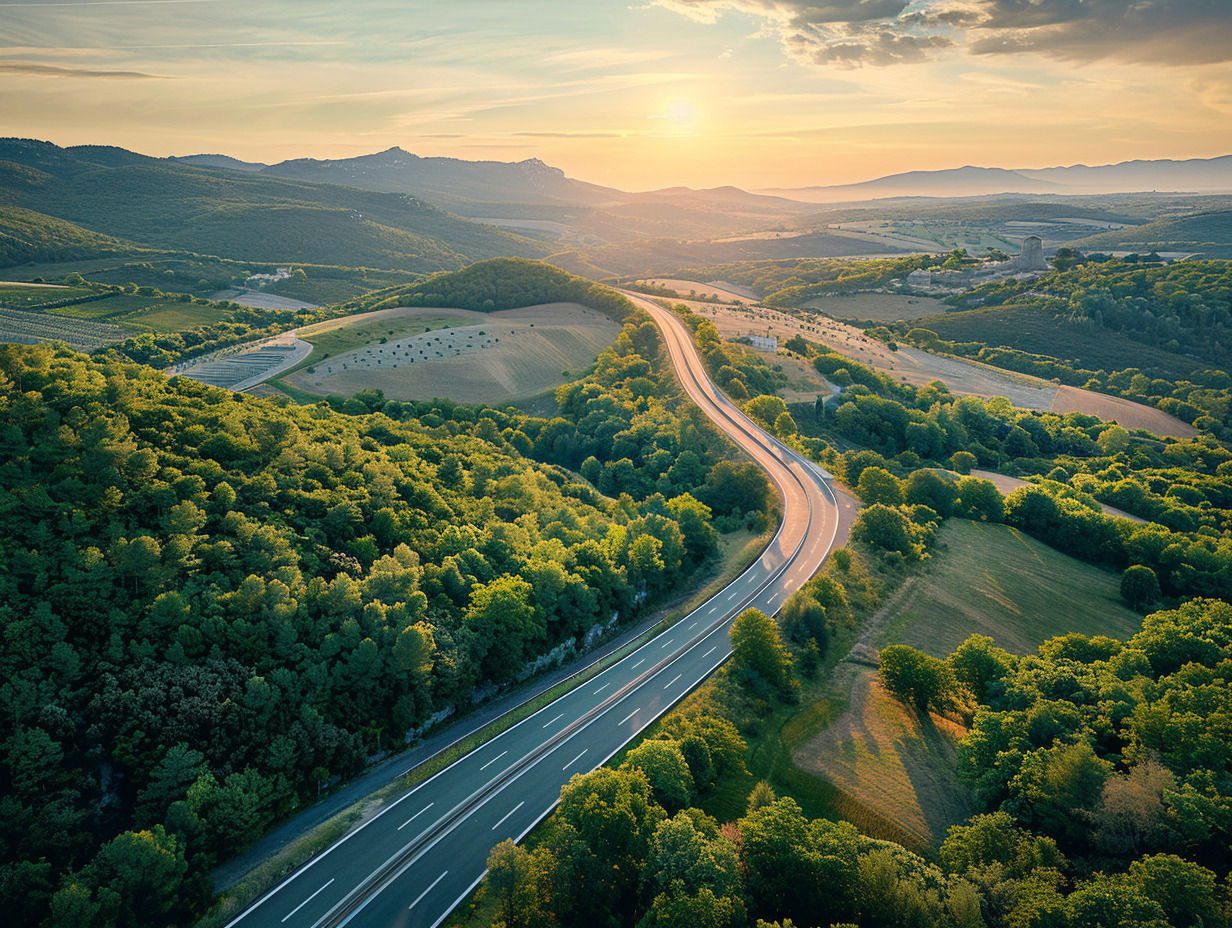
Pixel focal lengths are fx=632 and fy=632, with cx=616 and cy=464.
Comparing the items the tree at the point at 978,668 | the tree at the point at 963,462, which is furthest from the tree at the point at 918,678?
the tree at the point at 963,462

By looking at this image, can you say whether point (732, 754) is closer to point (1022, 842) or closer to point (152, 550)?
point (1022, 842)

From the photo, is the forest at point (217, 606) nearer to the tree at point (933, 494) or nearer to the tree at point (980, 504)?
the tree at point (933, 494)

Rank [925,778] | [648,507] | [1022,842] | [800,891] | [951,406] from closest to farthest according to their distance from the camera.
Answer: [800,891] < [1022,842] < [925,778] < [648,507] < [951,406]

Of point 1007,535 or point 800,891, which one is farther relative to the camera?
point 1007,535

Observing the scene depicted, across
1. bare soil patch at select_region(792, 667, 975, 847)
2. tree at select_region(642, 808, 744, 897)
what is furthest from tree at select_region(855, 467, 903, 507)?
tree at select_region(642, 808, 744, 897)

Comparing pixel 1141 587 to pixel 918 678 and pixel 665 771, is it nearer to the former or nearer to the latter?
pixel 918 678

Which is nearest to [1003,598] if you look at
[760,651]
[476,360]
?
[760,651]

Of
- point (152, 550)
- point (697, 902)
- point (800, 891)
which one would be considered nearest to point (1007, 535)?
point (800, 891)
